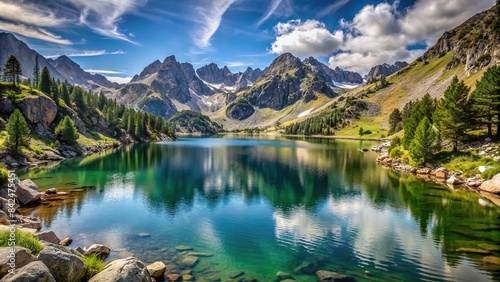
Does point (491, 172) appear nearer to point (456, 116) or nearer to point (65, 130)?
point (456, 116)

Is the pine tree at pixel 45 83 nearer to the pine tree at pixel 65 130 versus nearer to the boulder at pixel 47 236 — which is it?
the pine tree at pixel 65 130

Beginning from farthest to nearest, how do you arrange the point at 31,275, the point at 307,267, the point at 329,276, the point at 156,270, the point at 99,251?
1. the point at 99,251
2. the point at 307,267
3. the point at 329,276
4. the point at 156,270
5. the point at 31,275

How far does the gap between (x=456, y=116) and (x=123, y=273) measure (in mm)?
75679

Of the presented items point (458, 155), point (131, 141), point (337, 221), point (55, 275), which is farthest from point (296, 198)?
point (131, 141)

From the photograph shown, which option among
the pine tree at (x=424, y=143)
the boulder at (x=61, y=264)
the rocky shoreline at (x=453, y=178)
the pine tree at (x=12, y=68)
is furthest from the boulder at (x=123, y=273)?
the pine tree at (x=12, y=68)

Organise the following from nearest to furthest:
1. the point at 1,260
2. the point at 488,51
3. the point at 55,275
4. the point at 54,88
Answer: the point at 1,260, the point at 55,275, the point at 54,88, the point at 488,51

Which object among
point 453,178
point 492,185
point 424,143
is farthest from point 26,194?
point 424,143

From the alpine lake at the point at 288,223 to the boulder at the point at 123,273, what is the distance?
5348 millimetres

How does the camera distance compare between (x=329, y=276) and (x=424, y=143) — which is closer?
(x=329, y=276)

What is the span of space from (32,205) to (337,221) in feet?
136

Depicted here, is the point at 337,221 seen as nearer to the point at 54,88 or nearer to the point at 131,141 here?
the point at 54,88

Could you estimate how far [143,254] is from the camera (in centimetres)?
2597

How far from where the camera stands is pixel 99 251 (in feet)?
81.5

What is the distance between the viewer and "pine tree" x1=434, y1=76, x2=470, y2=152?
6644 centimetres
